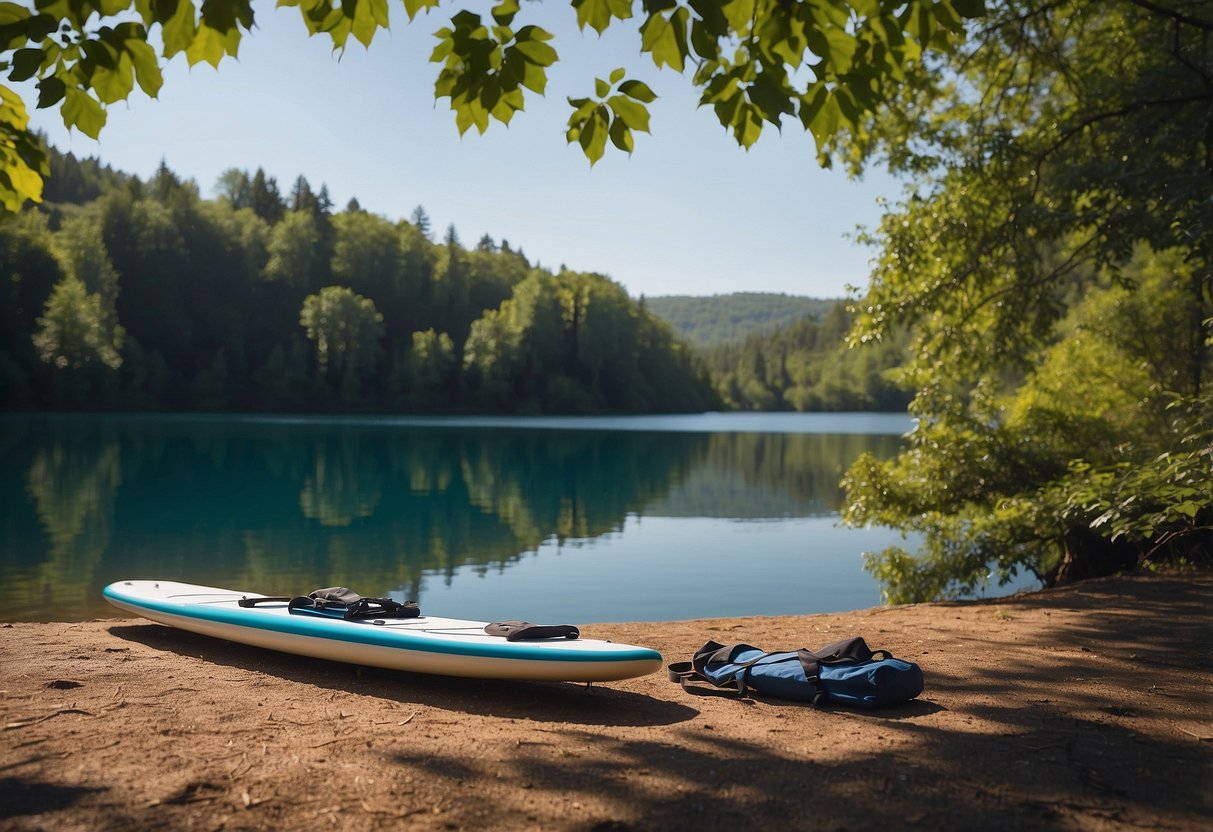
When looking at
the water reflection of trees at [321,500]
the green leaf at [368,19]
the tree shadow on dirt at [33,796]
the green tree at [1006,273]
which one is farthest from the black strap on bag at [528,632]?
the water reflection of trees at [321,500]

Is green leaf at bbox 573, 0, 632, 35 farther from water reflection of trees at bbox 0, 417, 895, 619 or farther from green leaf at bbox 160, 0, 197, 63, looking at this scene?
water reflection of trees at bbox 0, 417, 895, 619

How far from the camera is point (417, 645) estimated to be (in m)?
4.72

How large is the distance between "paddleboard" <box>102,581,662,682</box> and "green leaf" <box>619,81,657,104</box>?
106 inches

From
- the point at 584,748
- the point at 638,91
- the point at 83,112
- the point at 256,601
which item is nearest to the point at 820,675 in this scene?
the point at 584,748

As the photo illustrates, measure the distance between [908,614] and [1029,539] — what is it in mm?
3351

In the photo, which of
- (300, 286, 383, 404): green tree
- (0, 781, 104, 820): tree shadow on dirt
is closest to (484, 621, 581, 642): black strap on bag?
(0, 781, 104, 820): tree shadow on dirt

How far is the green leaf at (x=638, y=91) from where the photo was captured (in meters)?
3.17

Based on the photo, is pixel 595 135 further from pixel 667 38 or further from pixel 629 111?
pixel 667 38

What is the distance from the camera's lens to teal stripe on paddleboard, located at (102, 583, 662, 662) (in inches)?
175

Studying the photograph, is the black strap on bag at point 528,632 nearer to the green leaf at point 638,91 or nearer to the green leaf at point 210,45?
the green leaf at point 638,91

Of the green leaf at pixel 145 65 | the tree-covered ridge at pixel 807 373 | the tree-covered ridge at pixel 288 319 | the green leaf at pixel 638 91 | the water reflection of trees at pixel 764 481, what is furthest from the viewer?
the tree-covered ridge at pixel 807 373

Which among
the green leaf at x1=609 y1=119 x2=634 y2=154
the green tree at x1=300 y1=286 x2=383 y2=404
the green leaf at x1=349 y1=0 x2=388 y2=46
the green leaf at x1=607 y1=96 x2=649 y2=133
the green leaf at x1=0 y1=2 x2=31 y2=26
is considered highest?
the green tree at x1=300 y1=286 x2=383 y2=404

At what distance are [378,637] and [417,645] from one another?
0.27 meters

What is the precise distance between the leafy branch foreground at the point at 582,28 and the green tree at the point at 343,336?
70.7 m
